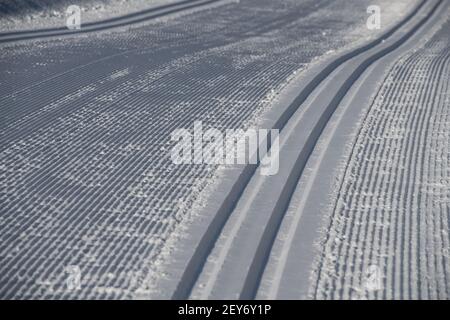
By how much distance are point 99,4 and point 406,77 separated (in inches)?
526

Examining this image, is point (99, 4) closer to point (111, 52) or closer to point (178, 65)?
point (111, 52)

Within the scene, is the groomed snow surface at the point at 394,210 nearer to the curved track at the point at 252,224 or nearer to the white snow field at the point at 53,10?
the curved track at the point at 252,224

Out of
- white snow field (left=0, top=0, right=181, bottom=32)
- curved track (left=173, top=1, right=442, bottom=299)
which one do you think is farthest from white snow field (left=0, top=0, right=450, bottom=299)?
white snow field (left=0, top=0, right=181, bottom=32)

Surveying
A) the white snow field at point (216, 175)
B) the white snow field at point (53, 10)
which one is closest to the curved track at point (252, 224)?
the white snow field at point (216, 175)

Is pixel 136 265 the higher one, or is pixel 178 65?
pixel 178 65

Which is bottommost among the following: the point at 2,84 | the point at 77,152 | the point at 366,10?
the point at 77,152

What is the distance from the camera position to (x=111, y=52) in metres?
17.4

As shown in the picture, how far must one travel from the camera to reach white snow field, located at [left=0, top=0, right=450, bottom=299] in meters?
7.35

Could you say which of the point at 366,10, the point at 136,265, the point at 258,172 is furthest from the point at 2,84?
the point at 366,10

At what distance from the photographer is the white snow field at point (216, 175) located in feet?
24.1

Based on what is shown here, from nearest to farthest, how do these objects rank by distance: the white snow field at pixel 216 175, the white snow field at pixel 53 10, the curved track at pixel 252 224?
1. the curved track at pixel 252 224
2. the white snow field at pixel 216 175
3. the white snow field at pixel 53 10

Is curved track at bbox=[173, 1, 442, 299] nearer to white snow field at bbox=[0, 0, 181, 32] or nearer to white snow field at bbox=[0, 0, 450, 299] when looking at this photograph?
white snow field at bbox=[0, 0, 450, 299]

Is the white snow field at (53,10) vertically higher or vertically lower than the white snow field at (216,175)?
higher

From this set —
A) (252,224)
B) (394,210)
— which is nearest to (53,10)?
(252,224)
